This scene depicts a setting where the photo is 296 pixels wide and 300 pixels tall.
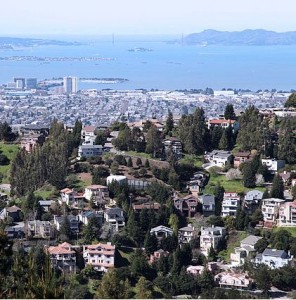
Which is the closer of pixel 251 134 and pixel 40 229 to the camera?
pixel 40 229

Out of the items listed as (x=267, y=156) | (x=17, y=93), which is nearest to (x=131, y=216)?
(x=267, y=156)

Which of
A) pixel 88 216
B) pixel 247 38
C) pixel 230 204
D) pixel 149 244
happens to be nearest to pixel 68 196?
pixel 88 216

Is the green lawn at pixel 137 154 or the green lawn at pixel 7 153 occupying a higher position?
the green lawn at pixel 137 154

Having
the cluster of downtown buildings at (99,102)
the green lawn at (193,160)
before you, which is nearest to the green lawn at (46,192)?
the green lawn at (193,160)

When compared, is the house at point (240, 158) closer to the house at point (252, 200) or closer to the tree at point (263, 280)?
the house at point (252, 200)

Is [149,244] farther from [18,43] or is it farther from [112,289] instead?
[18,43]

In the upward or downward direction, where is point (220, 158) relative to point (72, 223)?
upward

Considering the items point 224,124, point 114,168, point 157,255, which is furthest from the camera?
point 224,124
